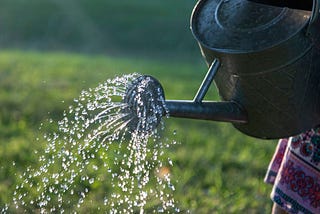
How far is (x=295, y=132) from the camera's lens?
100 inches

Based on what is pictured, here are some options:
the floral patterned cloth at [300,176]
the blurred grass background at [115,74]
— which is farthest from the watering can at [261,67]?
the blurred grass background at [115,74]

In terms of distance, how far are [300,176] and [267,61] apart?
0.50 m

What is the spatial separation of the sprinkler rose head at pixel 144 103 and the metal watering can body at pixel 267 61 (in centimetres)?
29

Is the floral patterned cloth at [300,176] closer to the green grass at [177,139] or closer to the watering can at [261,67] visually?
the watering can at [261,67]

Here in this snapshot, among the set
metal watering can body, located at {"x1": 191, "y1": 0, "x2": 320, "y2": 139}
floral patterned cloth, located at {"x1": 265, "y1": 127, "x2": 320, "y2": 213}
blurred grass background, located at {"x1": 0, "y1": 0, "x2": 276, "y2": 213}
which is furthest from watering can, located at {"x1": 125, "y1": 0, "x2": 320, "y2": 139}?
blurred grass background, located at {"x1": 0, "y1": 0, "x2": 276, "y2": 213}

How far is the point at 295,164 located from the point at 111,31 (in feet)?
24.8

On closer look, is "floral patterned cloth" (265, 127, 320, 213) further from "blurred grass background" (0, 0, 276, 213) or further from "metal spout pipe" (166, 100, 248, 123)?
"blurred grass background" (0, 0, 276, 213)

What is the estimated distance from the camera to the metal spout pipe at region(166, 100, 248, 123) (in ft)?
7.60

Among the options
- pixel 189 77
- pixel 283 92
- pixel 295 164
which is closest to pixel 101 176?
pixel 295 164


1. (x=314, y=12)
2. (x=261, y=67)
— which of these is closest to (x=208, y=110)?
(x=261, y=67)

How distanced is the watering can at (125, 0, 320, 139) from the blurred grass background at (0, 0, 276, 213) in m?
1.21

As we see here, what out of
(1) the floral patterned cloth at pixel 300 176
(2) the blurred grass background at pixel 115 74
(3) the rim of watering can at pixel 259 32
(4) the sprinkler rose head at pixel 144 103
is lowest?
(2) the blurred grass background at pixel 115 74

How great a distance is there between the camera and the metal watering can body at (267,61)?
7.91 feet

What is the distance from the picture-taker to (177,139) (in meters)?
4.90
